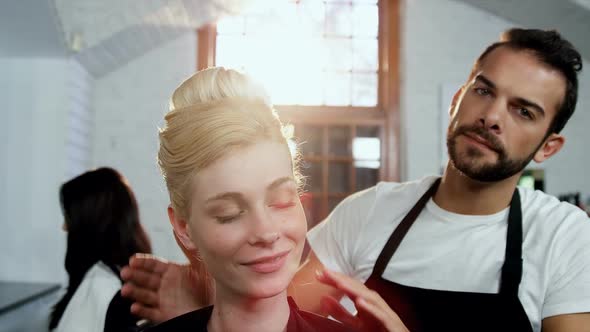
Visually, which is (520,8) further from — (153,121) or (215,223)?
(215,223)

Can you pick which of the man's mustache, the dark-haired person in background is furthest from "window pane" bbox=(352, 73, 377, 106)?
the man's mustache

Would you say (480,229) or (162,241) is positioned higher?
(480,229)

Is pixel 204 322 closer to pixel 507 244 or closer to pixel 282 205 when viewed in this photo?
pixel 282 205

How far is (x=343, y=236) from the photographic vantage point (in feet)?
5.65

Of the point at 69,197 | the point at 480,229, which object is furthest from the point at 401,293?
the point at 69,197

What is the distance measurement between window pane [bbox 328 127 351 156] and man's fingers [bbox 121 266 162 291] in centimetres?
317

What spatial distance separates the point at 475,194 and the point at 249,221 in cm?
87

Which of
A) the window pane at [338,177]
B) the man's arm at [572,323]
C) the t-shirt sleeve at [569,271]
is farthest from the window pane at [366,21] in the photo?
the man's arm at [572,323]

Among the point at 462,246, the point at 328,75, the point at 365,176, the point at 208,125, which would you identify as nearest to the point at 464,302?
the point at 462,246

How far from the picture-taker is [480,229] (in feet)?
5.19

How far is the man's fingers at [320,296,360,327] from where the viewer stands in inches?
42.2

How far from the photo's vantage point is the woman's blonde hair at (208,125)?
3.08 ft

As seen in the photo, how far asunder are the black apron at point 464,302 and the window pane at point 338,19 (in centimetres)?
298

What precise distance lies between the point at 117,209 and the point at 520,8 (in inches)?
127
